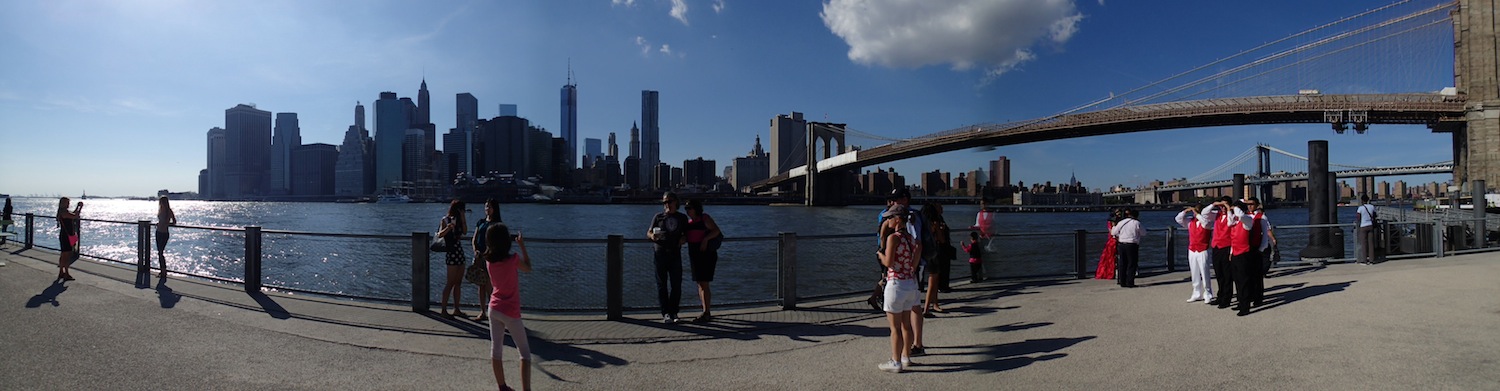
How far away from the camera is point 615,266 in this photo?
682 centimetres

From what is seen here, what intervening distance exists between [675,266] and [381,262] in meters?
13.1

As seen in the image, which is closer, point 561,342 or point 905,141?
point 561,342

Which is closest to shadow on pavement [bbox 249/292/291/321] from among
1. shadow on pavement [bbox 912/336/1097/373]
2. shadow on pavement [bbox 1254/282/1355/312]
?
shadow on pavement [bbox 912/336/1097/373]

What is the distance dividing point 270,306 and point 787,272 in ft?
17.5

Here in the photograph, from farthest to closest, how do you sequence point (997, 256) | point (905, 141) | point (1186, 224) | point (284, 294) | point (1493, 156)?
point (905, 141), point (1493, 156), point (997, 256), point (1186, 224), point (284, 294)

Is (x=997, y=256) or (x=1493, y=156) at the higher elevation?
(x=1493, y=156)

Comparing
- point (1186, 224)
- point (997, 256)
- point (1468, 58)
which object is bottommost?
point (997, 256)

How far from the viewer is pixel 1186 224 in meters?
9.60

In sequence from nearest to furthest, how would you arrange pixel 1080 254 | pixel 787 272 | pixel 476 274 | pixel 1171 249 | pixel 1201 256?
pixel 476 274, pixel 787 272, pixel 1201 256, pixel 1080 254, pixel 1171 249

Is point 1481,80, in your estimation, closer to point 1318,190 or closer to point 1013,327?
point 1318,190

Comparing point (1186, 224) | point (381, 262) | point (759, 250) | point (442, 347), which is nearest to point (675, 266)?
point (442, 347)

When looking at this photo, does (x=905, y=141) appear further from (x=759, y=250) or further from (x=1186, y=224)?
(x=1186, y=224)

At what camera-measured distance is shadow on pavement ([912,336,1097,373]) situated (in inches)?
193

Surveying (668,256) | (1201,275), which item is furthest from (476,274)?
(1201,275)
